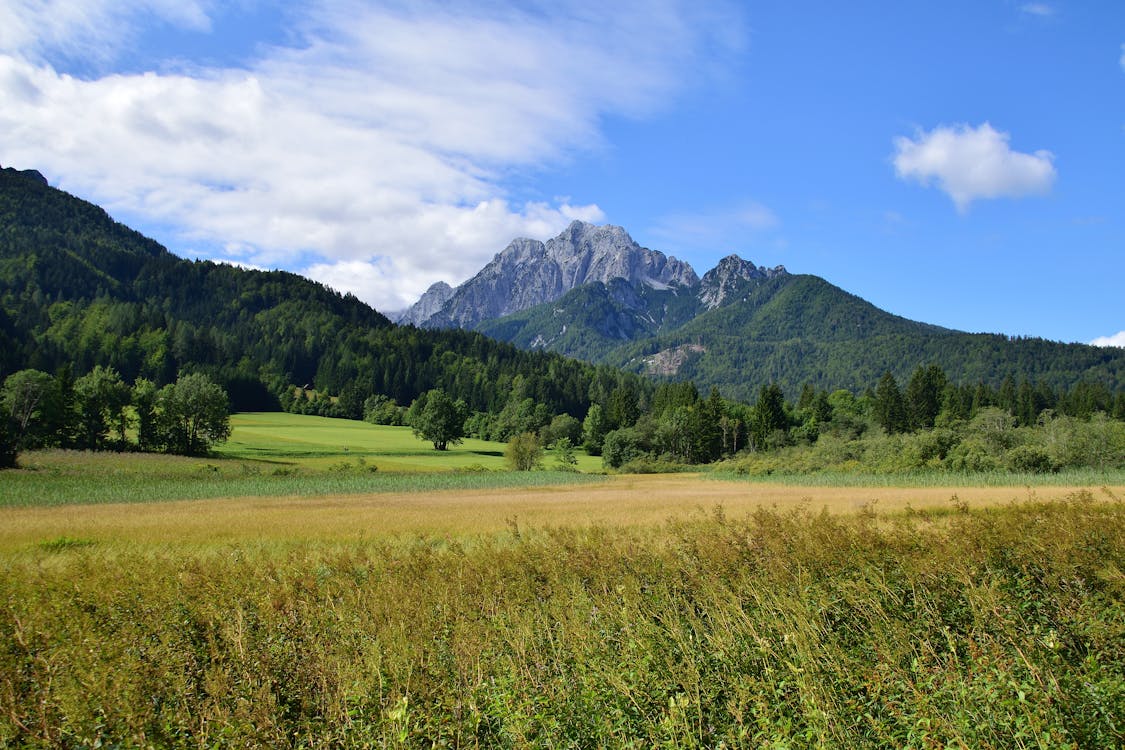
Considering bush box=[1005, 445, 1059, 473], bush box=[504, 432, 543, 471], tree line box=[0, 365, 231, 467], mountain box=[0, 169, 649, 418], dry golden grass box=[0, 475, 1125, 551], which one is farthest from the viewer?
mountain box=[0, 169, 649, 418]

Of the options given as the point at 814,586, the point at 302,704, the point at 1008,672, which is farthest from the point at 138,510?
the point at 1008,672

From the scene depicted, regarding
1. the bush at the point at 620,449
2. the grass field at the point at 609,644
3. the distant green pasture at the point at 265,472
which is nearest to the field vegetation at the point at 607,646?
the grass field at the point at 609,644

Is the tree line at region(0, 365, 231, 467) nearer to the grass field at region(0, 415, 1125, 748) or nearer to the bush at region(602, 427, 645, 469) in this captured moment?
the bush at region(602, 427, 645, 469)

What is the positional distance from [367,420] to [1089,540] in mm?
142301

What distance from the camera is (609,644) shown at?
7.58m

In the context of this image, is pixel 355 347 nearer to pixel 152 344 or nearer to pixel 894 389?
pixel 152 344

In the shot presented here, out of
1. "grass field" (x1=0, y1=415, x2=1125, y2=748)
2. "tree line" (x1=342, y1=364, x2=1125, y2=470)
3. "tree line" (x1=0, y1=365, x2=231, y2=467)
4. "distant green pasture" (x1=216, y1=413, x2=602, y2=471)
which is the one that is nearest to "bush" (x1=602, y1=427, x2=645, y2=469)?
"tree line" (x1=342, y1=364, x2=1125, y2=470)

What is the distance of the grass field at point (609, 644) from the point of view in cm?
529

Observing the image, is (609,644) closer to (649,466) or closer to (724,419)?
(649,466)

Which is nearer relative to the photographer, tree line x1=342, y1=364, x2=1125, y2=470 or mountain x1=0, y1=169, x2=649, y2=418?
tree line x1=342, y1=364, x2=1125, y2=470

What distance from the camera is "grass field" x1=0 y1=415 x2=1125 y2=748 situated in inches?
208

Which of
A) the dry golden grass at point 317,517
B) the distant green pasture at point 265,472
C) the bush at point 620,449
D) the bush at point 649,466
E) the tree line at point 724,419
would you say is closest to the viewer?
the dry golden grass at point 317,517

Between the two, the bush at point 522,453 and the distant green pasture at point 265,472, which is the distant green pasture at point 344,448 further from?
the bush at point 522,453

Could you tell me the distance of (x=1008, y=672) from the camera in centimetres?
525
